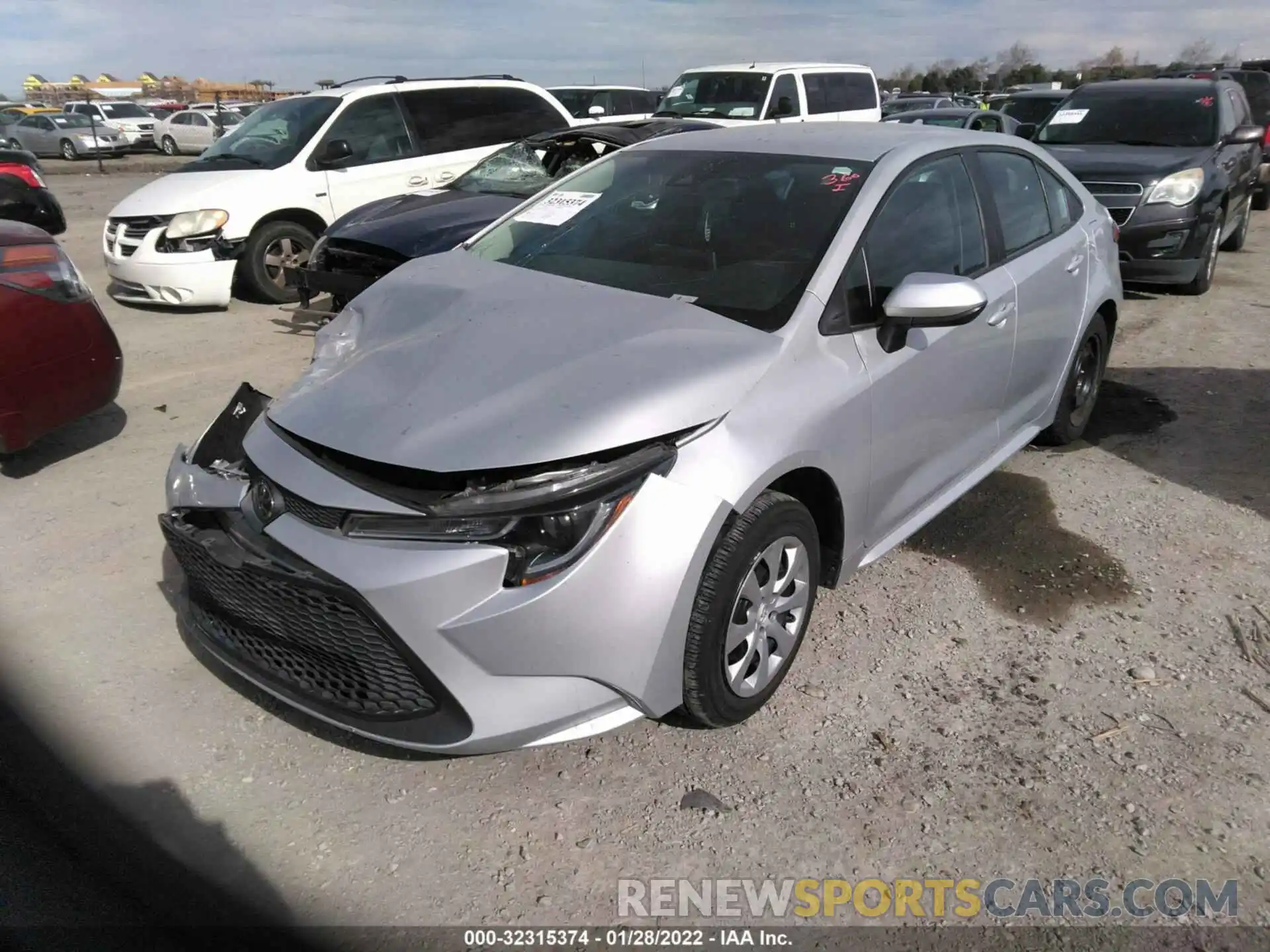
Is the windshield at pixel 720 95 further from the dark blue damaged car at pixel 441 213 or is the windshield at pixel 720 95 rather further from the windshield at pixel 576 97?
the windshield at pixel 576 97

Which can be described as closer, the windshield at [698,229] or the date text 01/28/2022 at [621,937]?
the date text 01/28/2022 at [621,937]

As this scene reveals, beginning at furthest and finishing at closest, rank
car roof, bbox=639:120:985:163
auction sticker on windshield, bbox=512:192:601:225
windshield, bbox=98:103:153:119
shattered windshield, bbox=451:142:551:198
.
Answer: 1. windshield, bbox=98:103:153:119
2. shattered windshield, bbox=451:142:551:198
3. auction sticker on windshield, bbox=512:192:601:225
4. car roof, bbox=639:120:985:163

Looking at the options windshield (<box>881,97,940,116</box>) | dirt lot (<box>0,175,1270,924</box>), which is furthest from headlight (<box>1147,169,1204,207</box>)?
windshield (<box>881,97,940,116</box>)

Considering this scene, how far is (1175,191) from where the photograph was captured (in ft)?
26.0

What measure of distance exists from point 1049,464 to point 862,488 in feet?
7.27

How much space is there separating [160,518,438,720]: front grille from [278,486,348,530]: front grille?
0.16 meters

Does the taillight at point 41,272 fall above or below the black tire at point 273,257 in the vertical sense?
above

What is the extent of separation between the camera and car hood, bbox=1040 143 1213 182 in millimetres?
8023

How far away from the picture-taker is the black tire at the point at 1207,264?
829 cm

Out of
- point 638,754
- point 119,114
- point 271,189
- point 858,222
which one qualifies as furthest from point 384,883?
point 119,114

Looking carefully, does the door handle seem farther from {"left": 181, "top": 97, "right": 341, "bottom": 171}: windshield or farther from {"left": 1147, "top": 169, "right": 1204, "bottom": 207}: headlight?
{"left": 181, "top": 97, "right": 341, "bottom": 171}: windshield

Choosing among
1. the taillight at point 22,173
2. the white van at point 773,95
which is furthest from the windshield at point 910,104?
the taillight at point 22,173

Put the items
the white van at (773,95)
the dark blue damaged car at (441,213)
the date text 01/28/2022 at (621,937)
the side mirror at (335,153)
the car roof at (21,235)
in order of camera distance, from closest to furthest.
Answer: the date text 01/28/2022 at (621,937) → the car roof at (21,235) → the dark blue damaged car at (441,213) → the side mirror at (335,153) → the white van at (773,95)

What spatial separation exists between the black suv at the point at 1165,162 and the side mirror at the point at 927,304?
5953mm
